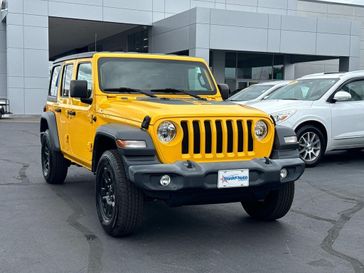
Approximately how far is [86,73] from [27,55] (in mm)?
21418

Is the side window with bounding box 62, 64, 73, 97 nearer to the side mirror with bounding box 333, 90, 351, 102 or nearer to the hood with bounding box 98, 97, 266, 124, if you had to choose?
the hood with bounding box 98, 97, 266, 124

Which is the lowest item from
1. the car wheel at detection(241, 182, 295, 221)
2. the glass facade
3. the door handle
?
the car wheel at detection(241, 182, 295, 221)

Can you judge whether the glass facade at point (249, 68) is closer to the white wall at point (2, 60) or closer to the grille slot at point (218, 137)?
the white wall at point (2, 60)

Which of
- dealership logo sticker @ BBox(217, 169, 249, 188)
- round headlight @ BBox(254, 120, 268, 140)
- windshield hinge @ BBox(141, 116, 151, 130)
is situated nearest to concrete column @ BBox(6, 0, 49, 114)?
windshield hinge @ BBox(141, 116, 151, 130)

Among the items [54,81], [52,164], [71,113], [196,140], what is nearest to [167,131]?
[196,140]

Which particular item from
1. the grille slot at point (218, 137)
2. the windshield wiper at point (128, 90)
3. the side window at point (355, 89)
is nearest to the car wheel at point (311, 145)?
the side window at point (355, 89)

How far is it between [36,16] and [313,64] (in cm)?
1840

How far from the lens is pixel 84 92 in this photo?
563 centimetres

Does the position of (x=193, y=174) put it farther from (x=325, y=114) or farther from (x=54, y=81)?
(x=325, y=114)

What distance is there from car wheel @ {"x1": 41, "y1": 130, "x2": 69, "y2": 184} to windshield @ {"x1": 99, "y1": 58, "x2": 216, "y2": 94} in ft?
6.12

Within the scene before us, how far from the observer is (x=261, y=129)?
4.98 metres

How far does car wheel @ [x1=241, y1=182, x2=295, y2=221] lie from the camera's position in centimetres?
531

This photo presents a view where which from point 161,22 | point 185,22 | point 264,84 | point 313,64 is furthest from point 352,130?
point 313,64

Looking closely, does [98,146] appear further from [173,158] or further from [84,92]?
[173,158]
